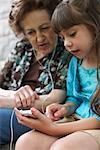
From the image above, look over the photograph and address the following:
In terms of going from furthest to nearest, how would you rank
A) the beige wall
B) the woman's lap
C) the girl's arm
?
the beige wall, the girl's arm, the woman's lap

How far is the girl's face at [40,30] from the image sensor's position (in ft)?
5.27

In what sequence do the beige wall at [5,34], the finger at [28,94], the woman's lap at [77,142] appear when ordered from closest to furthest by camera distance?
the woman's lap at [77,142], the finger at [28,94], the beige wall at [5,34]

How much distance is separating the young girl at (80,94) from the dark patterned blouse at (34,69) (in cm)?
14

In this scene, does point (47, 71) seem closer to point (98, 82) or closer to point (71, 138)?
point (98, 82)

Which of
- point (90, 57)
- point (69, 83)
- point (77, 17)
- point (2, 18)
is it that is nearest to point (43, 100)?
point (69, 83)

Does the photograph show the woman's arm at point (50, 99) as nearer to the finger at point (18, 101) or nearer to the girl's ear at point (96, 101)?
the finger at point (18, 101)

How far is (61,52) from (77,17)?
0.28 m

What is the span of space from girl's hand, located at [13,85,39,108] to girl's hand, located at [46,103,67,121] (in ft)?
0.32

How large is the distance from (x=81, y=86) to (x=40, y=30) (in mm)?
268

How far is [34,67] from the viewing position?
174cm

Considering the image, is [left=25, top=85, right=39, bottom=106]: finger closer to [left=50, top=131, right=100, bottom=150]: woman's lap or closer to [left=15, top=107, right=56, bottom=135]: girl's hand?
[left=15, top=107, right=56, bottom=135]: girl's hand

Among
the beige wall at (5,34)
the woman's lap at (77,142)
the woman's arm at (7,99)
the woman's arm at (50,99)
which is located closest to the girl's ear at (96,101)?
the woman's lap at (77,142)

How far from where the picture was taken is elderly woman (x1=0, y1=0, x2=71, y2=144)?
1.61 meters

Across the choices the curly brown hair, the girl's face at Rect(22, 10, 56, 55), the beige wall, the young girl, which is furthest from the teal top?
the beige wall
